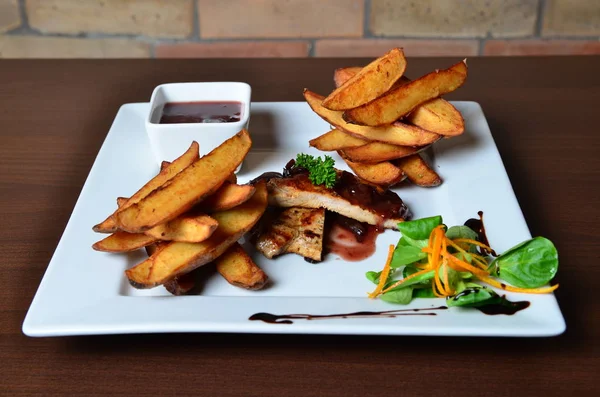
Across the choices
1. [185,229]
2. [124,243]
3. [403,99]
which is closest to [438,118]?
[403,99]

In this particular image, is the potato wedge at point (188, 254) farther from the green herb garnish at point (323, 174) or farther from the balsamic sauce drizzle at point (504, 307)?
the balsamic sauce drizzle at point (504, 307)

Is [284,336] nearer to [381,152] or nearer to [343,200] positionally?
[343,200]

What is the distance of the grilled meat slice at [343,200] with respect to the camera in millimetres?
2232

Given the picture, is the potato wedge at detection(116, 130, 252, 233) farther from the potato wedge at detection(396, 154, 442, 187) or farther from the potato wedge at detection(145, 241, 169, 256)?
the potato wedge at detection(396, 154, 442, 187)

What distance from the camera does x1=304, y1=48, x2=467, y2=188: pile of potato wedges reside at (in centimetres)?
224

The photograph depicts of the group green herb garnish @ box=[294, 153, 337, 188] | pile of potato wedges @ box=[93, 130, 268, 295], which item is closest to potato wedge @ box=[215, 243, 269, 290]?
pile of potato wedges @ box=[93, 130, 268, 295]

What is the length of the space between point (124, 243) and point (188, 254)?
0.24 meters

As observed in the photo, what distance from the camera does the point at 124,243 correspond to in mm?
1955

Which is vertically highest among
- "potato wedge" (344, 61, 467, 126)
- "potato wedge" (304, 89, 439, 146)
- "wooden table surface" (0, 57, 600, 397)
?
"potato wedge" (344, 61, 467, 126)

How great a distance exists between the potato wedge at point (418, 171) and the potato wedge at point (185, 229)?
88 centimetres

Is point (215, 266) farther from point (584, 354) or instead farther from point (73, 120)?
point (73, 120)

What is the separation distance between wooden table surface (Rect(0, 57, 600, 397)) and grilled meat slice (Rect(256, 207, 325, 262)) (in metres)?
0.33

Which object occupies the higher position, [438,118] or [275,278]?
[438,118]

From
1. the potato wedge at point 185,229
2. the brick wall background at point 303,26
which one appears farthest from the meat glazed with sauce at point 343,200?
the brick wall background at point 303,26
